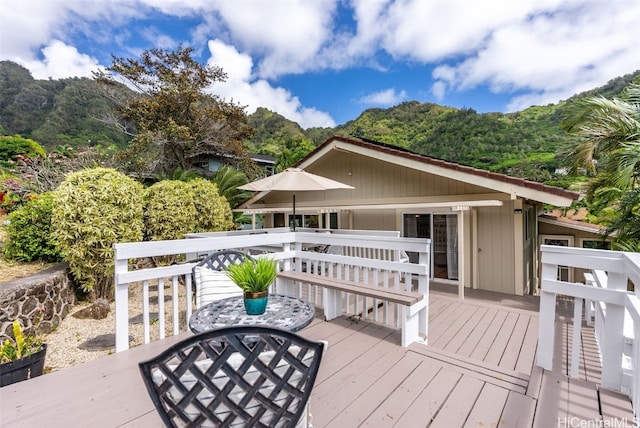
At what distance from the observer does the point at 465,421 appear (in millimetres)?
1917

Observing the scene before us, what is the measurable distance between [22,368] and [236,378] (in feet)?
9.45

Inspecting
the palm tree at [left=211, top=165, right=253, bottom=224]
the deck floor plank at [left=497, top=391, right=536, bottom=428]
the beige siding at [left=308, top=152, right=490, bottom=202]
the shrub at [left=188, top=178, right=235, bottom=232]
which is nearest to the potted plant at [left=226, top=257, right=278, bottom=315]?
the deck floor plank at [left=497, top=391, right=536, bottom=428]

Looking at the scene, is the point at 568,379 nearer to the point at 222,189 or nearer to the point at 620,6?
the point at 620,6

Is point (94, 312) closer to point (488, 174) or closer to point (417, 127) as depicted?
point (488, 174)

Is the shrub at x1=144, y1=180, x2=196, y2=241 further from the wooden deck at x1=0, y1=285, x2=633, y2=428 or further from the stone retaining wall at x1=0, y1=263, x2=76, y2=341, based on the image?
the wooden deck at x1=0, y1=285, x2=633, y2=428

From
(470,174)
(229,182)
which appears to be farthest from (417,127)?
(470,174)

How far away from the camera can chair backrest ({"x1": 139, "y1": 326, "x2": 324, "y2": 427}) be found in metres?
1.08

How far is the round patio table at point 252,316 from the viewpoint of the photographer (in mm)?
2059

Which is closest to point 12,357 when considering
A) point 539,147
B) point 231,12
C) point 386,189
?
point 386,189

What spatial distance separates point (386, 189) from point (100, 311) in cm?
737

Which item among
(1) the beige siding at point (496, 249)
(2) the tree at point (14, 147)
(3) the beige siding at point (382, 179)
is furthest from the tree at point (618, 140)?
(2) the tree at point (14, 147)

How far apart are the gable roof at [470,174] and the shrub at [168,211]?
14.5 ft

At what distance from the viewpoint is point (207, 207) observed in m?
7.87

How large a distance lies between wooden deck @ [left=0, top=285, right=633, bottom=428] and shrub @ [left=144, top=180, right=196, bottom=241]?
462cm
